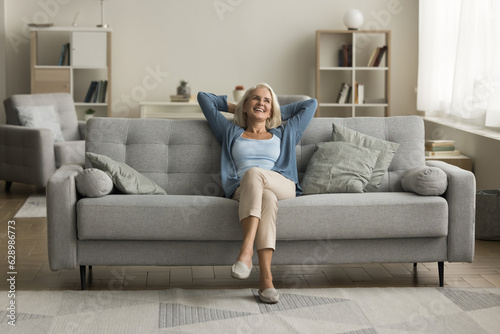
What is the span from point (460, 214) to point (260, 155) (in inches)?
43.1

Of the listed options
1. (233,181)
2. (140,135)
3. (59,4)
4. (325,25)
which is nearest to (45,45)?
(59,4)

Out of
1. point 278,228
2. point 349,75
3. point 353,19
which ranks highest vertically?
point 353,19

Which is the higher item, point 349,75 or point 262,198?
point 349,75

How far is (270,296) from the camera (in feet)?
10.8

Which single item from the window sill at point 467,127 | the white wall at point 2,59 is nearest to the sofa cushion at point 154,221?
the window sill at point 467,127

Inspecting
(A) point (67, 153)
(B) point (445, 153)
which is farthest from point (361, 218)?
(A) point (67, 153)

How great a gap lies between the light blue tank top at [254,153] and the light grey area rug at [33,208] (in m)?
2.21

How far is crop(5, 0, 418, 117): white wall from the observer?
8.20 m

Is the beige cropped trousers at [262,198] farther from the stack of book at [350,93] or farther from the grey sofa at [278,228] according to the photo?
the stack of book at [350,93]

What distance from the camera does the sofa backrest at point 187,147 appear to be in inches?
158

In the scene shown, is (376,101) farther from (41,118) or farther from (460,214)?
(460,214)

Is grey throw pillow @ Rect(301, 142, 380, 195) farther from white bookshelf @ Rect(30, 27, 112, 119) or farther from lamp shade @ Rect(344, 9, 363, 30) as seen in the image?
white bookshelf @ Rect(30, 27, 112, 119)

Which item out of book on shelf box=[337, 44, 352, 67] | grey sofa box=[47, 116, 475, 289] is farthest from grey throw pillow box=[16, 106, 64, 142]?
book on shelf box=[337, 44, 352, 67]

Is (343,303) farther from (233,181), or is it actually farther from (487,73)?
(487,73)
